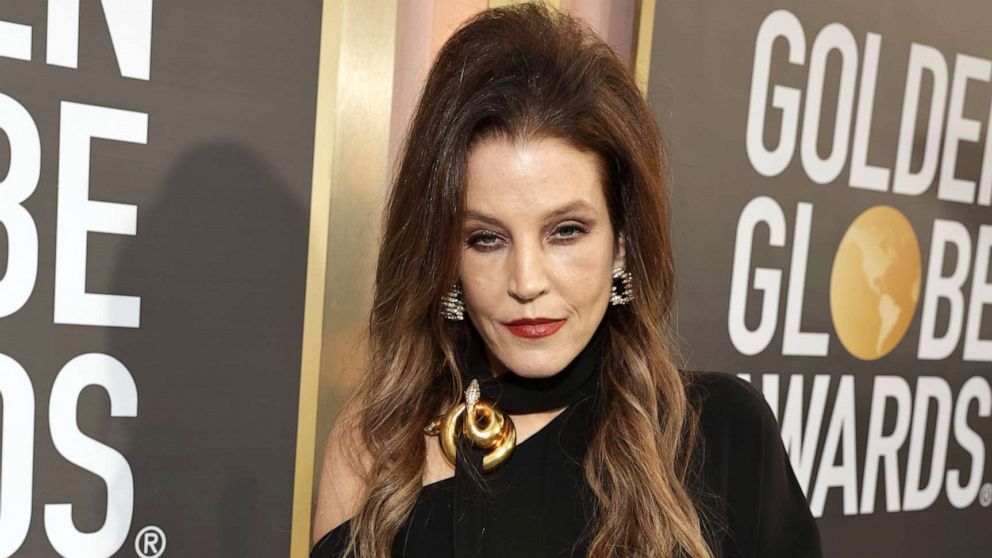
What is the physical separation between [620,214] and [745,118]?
40.4 inches

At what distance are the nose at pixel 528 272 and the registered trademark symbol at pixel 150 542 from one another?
2.57ft

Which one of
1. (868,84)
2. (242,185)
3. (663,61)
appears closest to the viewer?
(242,185)

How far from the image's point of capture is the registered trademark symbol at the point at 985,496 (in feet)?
8.68

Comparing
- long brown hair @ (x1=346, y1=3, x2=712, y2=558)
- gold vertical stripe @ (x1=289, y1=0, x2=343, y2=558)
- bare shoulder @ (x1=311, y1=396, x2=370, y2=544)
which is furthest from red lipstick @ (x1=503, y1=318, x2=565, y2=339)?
gold vertical stripe @ (x1=289, y1=0, x2=343, y2=558)

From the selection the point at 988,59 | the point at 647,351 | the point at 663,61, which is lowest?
the point at 647,351

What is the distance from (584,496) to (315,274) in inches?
26.1

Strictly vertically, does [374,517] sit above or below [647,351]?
below

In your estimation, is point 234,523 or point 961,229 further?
point 961,229

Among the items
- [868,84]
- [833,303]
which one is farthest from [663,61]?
[833,303]

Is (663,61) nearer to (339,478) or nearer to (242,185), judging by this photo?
(242,185)

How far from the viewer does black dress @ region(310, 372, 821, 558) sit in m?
Answer: 1.27

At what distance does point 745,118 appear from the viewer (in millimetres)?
2156

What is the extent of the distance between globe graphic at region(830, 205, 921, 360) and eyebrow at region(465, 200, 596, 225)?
1.34 m

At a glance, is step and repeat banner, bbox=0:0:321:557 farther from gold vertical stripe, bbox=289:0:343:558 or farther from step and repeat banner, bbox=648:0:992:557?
step and repeat banner, bbox=648:0:992:557
